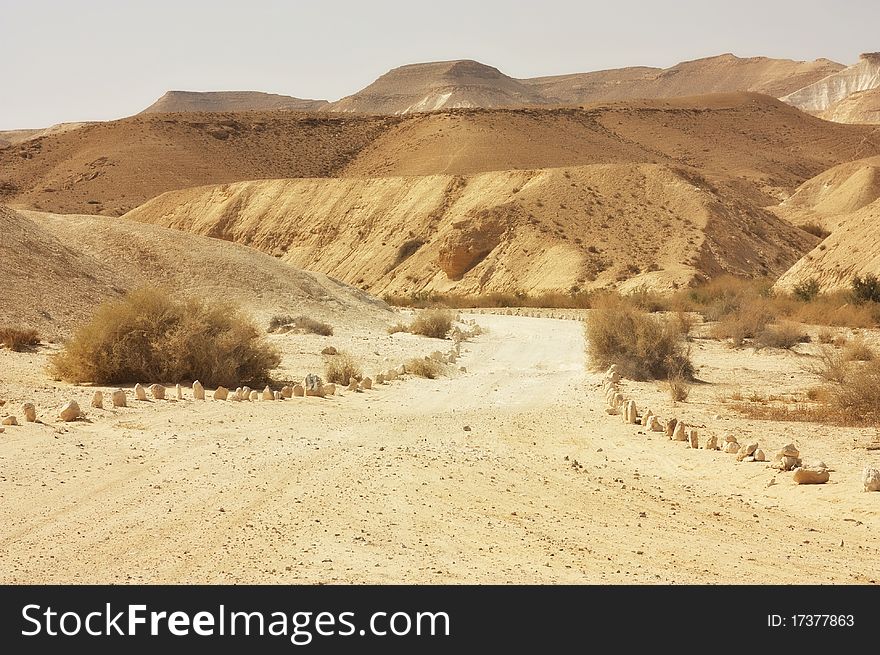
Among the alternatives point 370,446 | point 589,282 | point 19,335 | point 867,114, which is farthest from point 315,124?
point 370,446

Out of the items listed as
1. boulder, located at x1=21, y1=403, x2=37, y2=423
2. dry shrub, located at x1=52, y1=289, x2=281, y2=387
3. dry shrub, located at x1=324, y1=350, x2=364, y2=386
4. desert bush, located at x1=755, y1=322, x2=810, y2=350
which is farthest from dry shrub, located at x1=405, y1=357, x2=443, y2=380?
desert bush, located at x1=755, y1=322, x2=810, y2=350

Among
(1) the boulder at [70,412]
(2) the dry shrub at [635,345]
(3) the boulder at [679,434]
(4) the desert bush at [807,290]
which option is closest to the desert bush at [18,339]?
(1) the boulder at [70,412]

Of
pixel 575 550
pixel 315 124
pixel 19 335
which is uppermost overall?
pixel 315 124

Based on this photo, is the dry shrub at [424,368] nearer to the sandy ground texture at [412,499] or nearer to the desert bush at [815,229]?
the sandy ground texture at [412,499]

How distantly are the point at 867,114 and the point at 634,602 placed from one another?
13958cm

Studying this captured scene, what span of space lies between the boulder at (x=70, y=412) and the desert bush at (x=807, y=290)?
26818 millimetres

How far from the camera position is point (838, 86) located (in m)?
159

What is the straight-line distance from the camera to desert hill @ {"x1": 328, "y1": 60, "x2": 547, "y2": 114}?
6609 inches

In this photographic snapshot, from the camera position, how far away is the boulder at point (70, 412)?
11414 mm

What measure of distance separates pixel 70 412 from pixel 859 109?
13851cm

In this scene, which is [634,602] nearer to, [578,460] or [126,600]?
[126,600]

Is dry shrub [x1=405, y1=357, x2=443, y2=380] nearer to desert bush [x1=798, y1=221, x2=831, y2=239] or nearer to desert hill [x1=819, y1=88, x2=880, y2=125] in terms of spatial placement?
desert bush [x1=798, y1=221, x2=831, y2=239]

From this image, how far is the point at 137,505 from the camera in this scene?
806 cm

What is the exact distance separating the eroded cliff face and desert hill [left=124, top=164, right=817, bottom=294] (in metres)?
103
